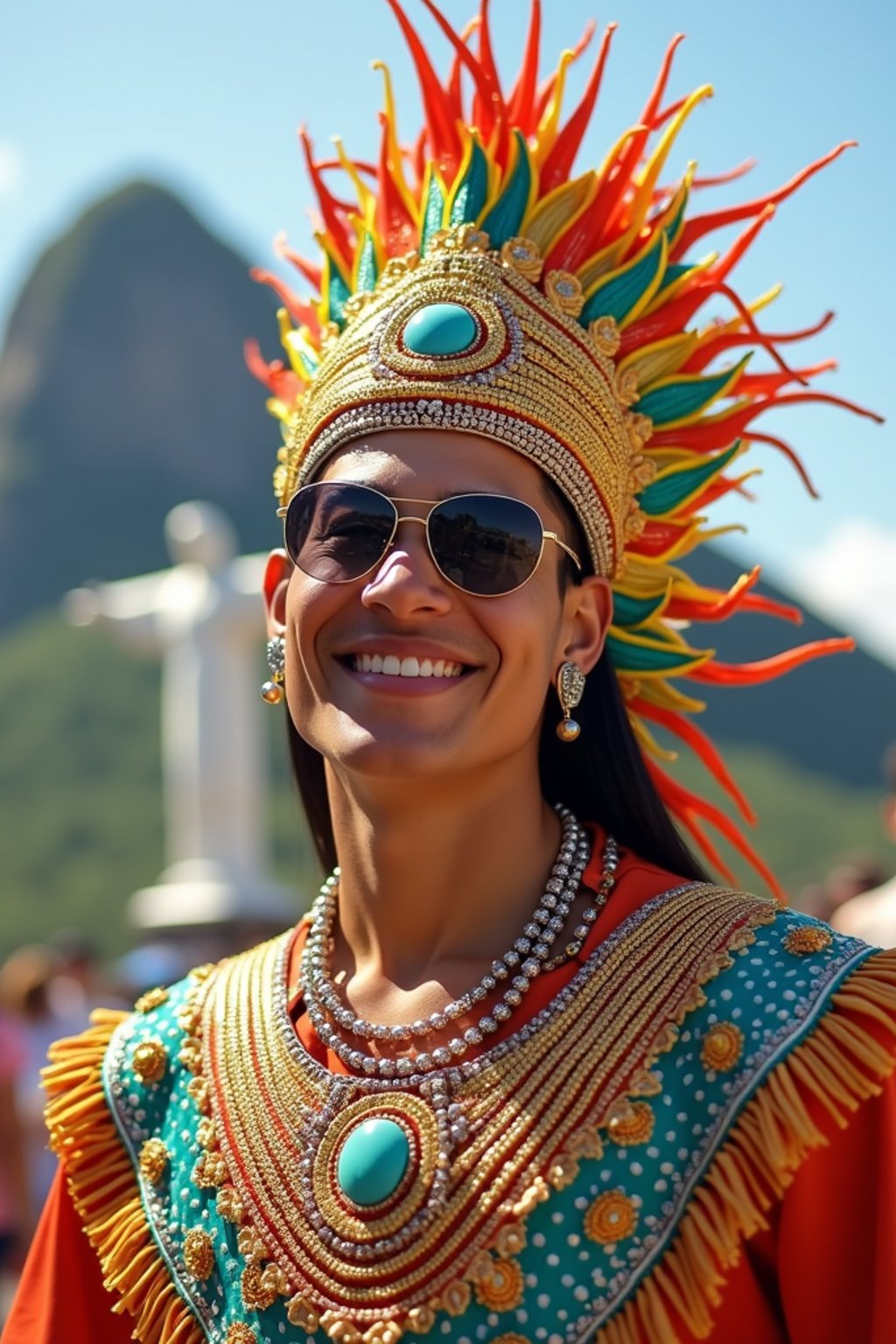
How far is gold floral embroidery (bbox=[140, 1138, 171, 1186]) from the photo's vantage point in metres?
2.91

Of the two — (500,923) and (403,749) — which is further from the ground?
(403,749)

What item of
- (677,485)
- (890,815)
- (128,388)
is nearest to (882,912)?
(890,815)

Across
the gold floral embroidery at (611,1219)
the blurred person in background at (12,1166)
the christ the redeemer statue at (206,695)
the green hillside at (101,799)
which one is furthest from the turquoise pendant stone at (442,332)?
the green hillside at (101,799)

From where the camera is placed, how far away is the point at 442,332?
9.36ft

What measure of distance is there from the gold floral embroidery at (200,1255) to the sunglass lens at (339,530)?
98 cm

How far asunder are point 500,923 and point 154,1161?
25.6 inches

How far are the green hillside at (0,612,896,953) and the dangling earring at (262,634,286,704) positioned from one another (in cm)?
4313

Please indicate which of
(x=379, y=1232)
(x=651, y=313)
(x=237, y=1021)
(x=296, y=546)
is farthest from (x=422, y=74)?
(x=379, y=1232)

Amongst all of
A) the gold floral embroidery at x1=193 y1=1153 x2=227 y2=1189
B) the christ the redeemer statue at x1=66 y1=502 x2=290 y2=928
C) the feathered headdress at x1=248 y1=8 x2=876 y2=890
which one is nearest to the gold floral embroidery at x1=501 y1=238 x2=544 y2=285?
the feathered headdress at x1=248 y1=8 x2=876 y2=890

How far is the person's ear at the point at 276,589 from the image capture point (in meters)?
3.09

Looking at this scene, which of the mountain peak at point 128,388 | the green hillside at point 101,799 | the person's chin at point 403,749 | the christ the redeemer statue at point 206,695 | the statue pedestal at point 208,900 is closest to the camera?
the person's chin at point 403,749

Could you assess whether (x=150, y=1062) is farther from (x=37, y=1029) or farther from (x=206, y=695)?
(x=206, y=695)

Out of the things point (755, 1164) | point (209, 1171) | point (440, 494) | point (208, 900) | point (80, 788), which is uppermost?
point (80, 788)

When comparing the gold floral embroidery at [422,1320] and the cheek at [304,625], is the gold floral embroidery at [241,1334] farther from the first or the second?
the cheek at [304,625]
